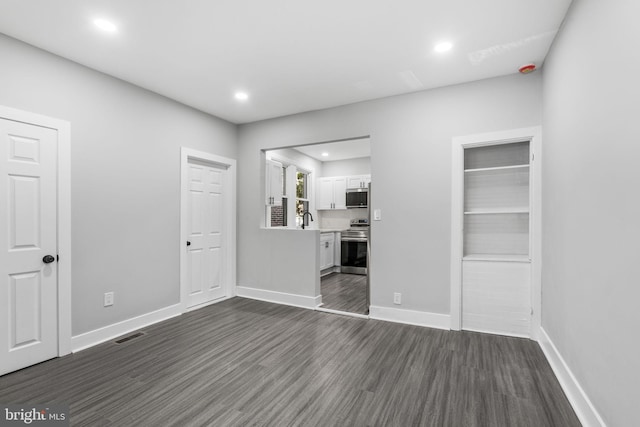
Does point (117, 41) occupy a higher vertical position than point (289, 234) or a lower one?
higher

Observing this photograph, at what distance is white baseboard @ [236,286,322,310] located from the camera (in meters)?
4.23

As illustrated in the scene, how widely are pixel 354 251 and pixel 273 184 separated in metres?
2.45

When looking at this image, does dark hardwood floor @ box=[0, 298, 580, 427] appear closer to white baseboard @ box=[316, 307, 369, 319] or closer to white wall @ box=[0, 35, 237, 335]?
white baseboard @ box=[316, 307, 369, 319]

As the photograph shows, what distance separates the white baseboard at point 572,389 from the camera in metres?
1.75

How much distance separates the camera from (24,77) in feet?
8.41

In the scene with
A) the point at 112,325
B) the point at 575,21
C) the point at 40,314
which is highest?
the point at 575,21

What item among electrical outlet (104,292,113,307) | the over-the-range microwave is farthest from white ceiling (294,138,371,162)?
electrical outlet (104,292,113,307)

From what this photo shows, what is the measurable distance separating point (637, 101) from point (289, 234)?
12.2 ft

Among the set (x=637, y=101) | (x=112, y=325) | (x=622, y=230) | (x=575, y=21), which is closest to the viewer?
(x=637, y=101)

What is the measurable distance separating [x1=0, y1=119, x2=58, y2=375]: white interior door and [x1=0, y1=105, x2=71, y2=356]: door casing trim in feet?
0.12

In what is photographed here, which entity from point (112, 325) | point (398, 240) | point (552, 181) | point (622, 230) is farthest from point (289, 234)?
point (622, 230)

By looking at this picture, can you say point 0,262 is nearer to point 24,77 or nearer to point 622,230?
point 24,77

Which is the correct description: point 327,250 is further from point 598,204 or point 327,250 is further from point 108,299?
point 598,204

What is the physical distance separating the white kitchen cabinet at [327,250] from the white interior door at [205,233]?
220 centimetres
